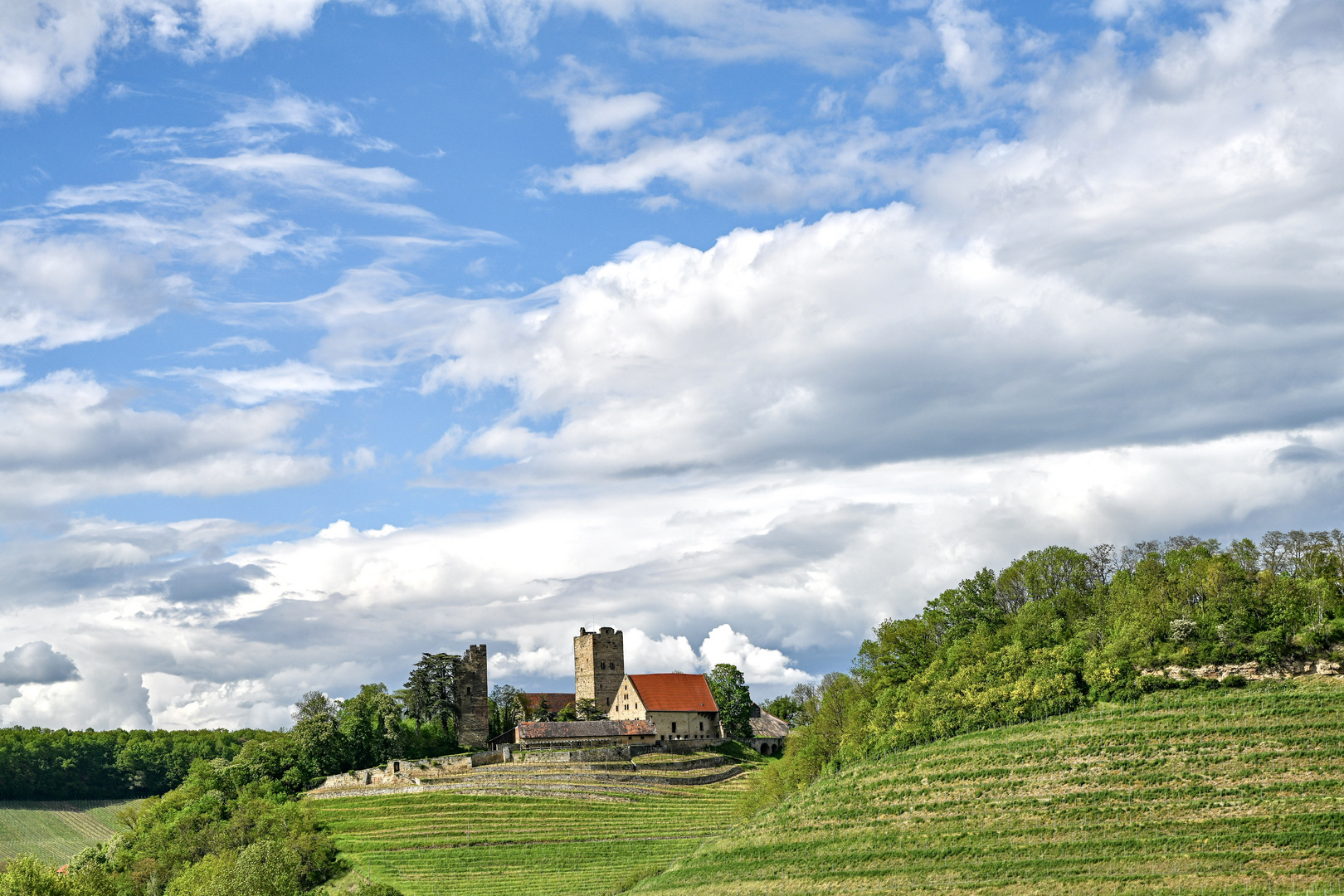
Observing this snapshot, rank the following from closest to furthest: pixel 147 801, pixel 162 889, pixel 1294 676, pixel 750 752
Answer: pixel 1294 676, pixel 162 889, pixel 147 801, pixel 750 752

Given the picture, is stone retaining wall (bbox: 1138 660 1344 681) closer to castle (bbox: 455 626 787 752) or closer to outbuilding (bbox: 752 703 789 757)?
castle (bbox: 455 626 787 752)

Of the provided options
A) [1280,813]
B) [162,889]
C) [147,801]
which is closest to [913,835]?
[1280,813]

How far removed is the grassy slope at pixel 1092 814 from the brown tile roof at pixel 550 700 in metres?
68.2

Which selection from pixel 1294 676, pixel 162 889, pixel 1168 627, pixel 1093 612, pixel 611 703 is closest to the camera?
pixel 1294 676

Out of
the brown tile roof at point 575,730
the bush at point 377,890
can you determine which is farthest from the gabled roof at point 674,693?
the bush at point 377,890

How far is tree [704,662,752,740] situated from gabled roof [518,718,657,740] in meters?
17.2

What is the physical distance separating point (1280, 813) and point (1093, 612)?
3263cm

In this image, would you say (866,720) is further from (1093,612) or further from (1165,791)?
(1165,791)

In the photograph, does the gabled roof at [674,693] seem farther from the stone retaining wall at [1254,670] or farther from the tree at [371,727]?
the stone retaining wall at [1254,670]

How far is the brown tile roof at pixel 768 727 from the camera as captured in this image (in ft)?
428

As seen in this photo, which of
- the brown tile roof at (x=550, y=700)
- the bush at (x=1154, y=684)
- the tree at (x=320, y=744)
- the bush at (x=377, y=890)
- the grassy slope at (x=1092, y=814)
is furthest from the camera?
the brown tile roof at (x=550, y=700)

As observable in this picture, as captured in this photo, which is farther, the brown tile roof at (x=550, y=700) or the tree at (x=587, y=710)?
the brown tile roof at (x=550, y=700)

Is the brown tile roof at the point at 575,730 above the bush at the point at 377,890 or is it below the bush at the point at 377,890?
above

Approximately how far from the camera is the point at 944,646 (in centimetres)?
9081
